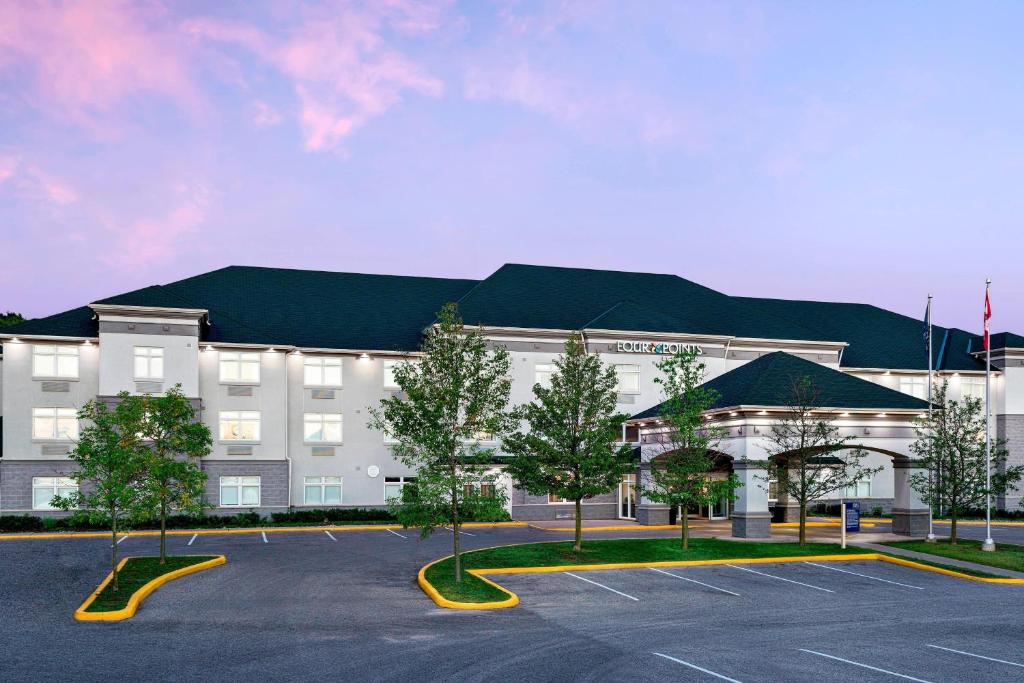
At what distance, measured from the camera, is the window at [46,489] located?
41.6m

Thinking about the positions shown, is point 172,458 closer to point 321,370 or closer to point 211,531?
point 211,531

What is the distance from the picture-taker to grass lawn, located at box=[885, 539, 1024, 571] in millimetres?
30062

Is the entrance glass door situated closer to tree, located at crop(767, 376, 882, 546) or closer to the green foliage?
tree, located at crop(767, 376, 882, 546)

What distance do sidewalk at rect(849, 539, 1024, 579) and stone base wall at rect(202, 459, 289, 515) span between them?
86.1 feet

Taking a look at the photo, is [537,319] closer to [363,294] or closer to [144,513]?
[363,294]

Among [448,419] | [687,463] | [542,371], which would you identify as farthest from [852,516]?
[448,419]

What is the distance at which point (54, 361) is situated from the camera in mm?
42406

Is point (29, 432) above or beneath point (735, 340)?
beneath

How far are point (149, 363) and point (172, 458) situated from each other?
1627 centimetres

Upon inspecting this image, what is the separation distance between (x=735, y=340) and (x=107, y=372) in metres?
32.0

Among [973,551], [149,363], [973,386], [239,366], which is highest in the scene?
[149,363]

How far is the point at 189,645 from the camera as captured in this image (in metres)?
17.1

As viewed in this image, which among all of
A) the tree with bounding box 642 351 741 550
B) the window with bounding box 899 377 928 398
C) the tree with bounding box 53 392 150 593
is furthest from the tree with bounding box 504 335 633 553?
the window with bounding box 899 377 928 398

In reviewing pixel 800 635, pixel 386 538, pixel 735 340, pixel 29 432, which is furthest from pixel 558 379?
pixel 29 432
